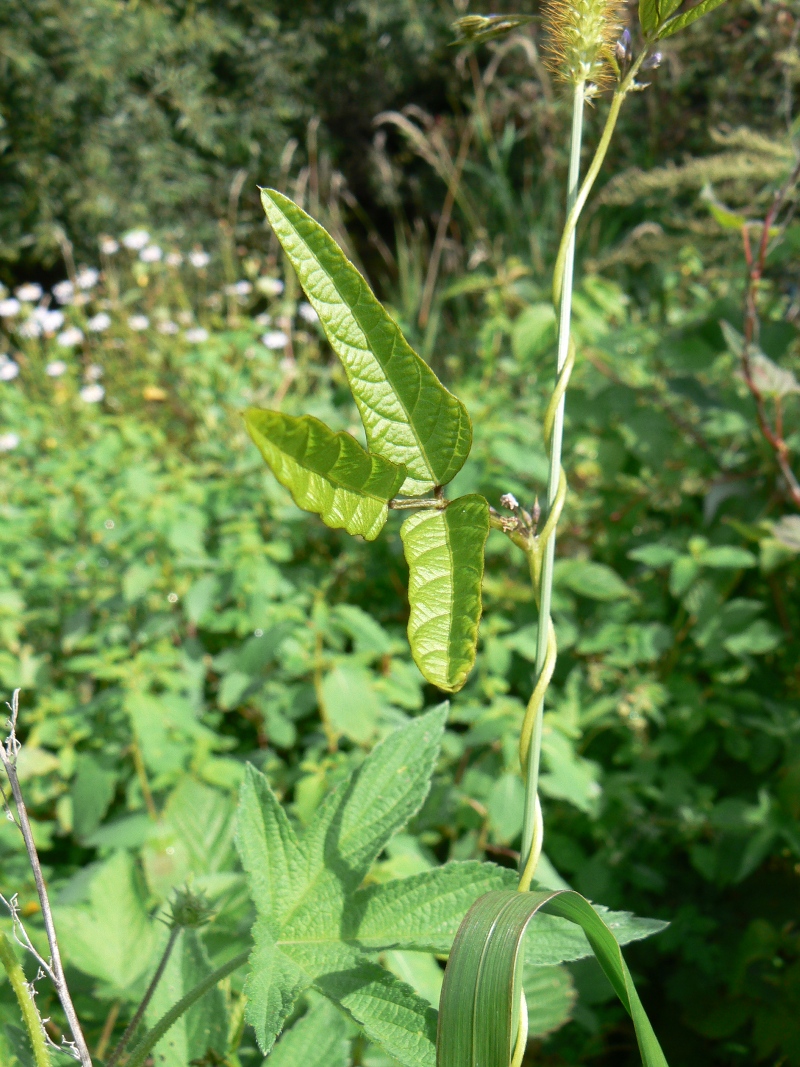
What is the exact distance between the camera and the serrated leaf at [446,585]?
289 mm

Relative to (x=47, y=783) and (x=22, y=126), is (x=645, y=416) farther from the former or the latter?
(x=22, y=126)

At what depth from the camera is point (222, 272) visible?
17.3 feet

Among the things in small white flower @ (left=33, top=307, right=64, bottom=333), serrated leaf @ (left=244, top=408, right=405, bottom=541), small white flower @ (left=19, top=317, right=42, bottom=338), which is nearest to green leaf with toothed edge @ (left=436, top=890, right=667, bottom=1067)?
serrated leaf @ (left=244, top=408, right=405, bottom=541)

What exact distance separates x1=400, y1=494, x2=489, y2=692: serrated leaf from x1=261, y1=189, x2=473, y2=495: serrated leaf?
0.06ft

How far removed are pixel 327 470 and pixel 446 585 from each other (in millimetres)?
60

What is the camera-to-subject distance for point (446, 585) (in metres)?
0.30

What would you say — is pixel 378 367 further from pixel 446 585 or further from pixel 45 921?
pixel 45 921

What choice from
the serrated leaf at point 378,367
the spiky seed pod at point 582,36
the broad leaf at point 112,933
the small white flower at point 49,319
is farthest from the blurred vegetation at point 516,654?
the small white flower at point 49,319

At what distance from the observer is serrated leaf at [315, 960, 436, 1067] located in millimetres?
390

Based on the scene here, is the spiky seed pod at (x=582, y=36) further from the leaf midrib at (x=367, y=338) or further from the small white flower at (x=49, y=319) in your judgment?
the small white flower at (x=49, y=319)

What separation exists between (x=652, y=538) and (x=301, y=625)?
747mm

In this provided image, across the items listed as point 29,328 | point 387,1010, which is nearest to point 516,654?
point 387,1010

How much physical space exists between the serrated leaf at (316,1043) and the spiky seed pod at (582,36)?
0.55 m

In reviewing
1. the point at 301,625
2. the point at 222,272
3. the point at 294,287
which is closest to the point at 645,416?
the point at 301,625
